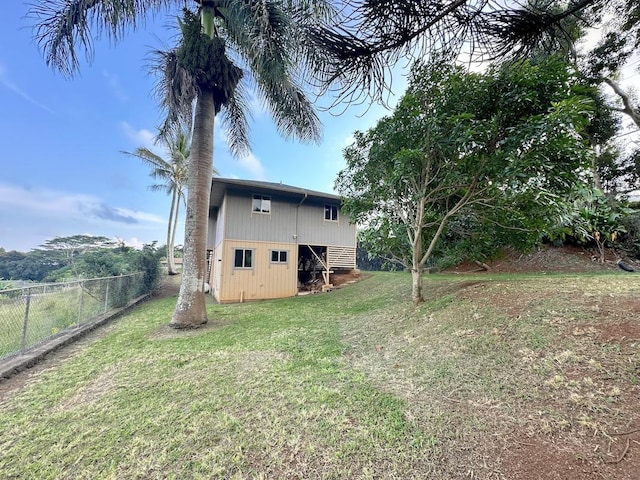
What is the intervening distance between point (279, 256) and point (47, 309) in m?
7.38

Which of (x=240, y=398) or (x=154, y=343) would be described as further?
(x=154, y=343)

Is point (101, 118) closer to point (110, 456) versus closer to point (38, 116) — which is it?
point (38, 116)

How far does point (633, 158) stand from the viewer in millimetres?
12383

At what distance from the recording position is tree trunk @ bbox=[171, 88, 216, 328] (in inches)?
243

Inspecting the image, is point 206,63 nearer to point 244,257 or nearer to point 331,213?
point 244,257

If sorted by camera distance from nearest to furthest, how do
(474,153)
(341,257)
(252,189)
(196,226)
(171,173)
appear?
(474,153) < (196,226) < (252,189) < (341,257) < (171,173)

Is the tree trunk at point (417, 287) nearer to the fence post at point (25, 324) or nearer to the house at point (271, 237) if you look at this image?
the house at point (271, 237)

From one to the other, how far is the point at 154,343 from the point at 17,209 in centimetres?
2400

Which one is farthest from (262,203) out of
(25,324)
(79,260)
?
(25,324)

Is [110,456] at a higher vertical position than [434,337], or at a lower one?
lower

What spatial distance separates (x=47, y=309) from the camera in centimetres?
520

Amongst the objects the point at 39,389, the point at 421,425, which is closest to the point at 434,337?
the point at 421,425

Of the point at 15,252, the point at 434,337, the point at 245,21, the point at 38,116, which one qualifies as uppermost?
the point at 38,116

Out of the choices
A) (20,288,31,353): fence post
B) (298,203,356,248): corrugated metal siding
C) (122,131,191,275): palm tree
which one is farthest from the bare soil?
(122,131,191,275): palm tree
